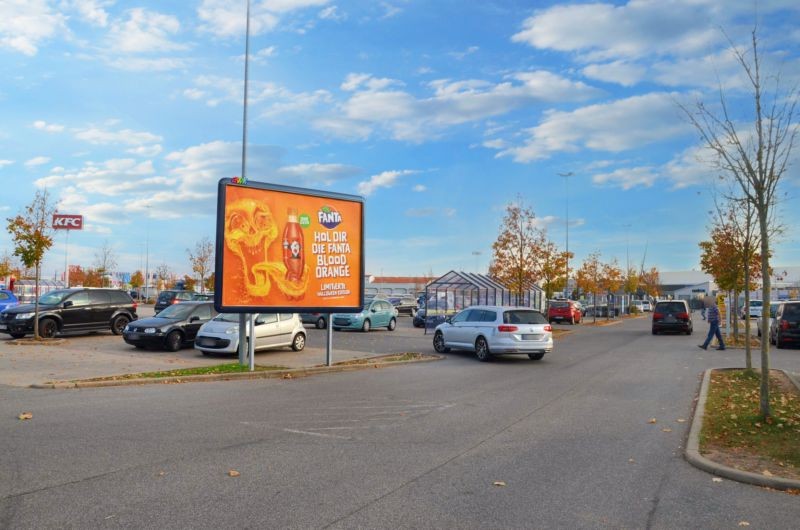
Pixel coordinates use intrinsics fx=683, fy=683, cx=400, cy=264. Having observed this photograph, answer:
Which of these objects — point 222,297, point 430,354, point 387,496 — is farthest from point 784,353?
point 387,496

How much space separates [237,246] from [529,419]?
26.5 feet

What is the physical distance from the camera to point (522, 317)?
18922 mm

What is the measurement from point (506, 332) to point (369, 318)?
14114mm

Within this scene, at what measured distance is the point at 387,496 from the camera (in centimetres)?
579

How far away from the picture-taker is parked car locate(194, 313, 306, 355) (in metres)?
18.3

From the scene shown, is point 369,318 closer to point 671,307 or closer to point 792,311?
point 671,307

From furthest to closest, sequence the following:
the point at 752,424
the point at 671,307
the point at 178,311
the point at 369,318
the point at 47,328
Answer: the point at 671,307 → the point at 369,318 → the point at 47,328 → the point at 178,311 → the point at 752,424

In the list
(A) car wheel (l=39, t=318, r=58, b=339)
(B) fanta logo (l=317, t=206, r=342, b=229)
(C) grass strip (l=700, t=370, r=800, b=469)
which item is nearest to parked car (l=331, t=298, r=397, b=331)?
(A) car wheel (l=39, t=318, r=58, b=339)

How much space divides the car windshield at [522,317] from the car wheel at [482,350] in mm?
880

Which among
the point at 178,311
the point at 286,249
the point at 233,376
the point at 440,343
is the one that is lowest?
the point at 233,376

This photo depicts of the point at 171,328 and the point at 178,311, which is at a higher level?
the point at 178,311

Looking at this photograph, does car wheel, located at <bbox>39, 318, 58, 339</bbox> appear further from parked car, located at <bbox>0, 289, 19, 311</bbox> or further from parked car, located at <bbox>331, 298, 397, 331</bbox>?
parked car, located at <bbox>331, 298, 397, 331</bbox>

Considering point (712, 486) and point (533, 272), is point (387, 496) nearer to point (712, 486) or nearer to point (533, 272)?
point (712, 486)

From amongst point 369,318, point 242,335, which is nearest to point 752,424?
point 242,335
